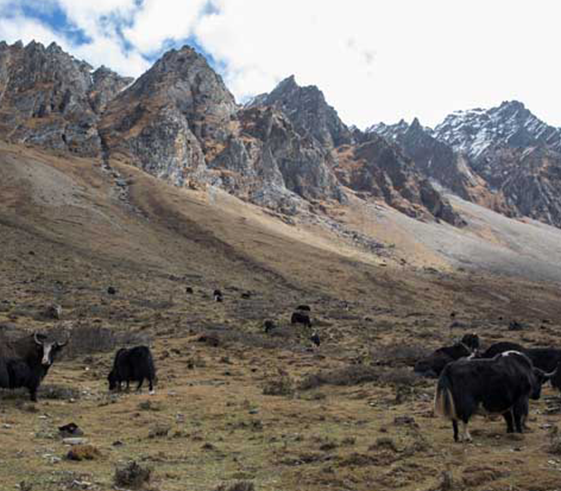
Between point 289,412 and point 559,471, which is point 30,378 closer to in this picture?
point 289,412

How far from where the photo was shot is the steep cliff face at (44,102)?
419ft

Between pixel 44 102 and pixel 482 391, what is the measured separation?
144211 mm

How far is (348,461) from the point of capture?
9.08 m

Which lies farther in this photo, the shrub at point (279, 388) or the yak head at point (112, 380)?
the yak head at point (112, 380)

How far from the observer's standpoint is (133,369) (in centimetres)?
1644

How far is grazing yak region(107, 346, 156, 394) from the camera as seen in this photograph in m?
16.4

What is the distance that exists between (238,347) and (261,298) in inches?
994

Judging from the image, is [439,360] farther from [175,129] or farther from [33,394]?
[175,129]

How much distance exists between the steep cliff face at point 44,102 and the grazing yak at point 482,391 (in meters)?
127

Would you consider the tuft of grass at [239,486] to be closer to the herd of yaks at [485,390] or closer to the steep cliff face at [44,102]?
the herd of yaks at [485,390]

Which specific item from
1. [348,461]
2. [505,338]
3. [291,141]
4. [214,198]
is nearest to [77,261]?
[505,338]

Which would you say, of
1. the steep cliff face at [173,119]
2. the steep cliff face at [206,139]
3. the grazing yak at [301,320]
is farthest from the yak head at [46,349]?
the steep cliff face at [206,139]

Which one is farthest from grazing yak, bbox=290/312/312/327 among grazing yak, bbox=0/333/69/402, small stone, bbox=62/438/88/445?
small stone, bbox=62/438/88/445

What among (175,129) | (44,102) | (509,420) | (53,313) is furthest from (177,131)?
(509,420)
